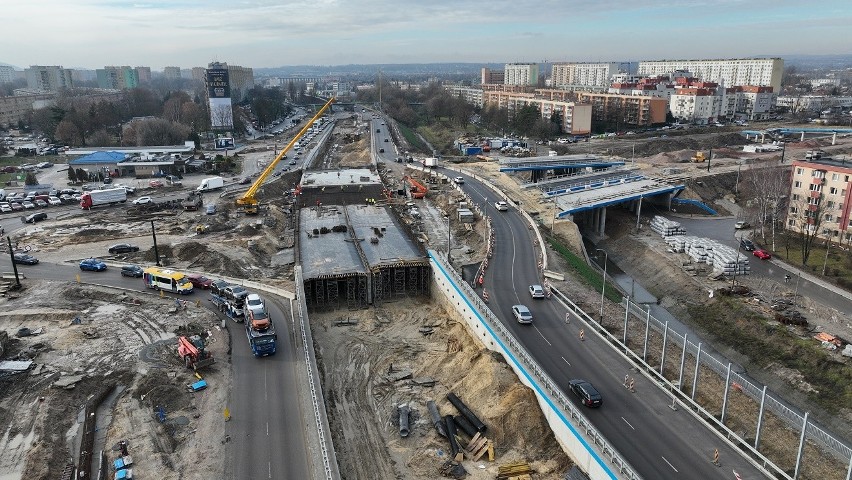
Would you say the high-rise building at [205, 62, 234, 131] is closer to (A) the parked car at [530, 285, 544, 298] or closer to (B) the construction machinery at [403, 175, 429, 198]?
(B) the construction machinery at [403, 175, 429, 198]

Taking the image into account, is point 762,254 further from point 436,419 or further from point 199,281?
point 199,281

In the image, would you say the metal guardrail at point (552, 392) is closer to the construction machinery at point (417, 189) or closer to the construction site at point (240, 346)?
the construction site at point (240, 346)

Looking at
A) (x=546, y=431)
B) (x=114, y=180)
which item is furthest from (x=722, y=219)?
(x=114, y=180)

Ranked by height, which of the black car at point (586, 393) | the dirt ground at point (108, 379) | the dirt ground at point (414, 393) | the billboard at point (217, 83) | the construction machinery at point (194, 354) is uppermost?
the billboard at point (217, 83)

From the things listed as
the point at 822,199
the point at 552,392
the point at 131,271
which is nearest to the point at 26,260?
the point at 131,271

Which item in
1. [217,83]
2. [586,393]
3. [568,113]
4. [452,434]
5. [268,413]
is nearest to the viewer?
[586,393]

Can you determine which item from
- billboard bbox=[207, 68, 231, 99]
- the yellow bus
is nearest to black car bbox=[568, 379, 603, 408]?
the yellow bus

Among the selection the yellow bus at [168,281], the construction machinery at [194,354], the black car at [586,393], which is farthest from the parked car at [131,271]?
the black car at [586,393]
